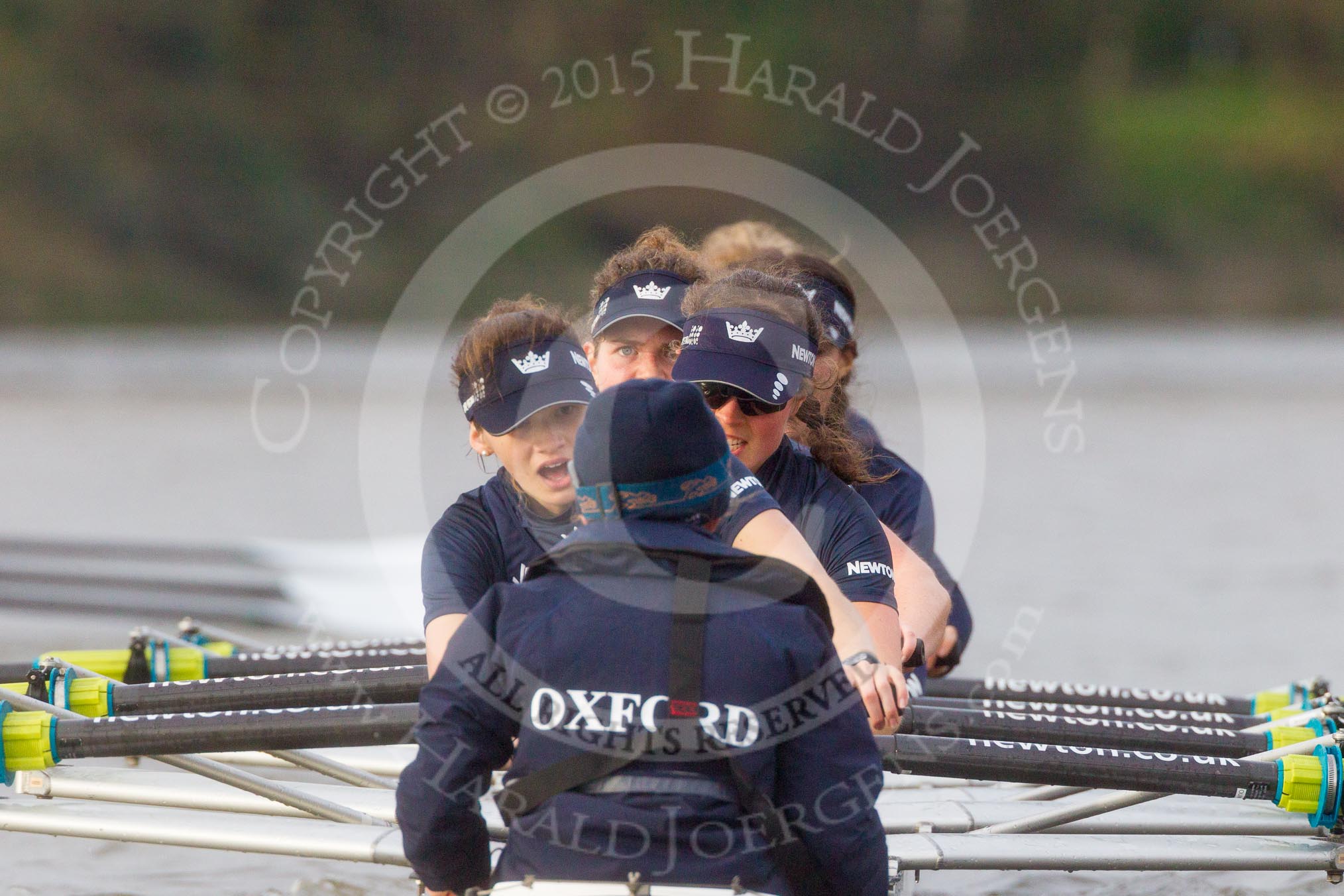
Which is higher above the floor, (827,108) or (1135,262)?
(827,108)

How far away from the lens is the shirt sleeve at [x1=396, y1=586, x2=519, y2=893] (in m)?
2.45

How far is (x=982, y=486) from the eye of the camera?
45.6 ft

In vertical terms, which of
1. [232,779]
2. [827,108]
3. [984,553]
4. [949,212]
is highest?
[827,108]

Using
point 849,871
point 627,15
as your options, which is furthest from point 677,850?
point 627,15

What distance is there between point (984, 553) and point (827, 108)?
97.7 ft

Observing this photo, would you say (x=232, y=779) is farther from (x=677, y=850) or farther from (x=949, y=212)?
(x=949, y=212)

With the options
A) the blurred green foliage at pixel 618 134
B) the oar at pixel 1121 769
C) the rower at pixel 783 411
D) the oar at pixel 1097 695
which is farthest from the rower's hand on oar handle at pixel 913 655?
the blurred green foliage at pixel 618 134

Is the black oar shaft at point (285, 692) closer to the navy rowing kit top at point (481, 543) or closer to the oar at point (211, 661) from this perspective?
the oar at point (211, 661)

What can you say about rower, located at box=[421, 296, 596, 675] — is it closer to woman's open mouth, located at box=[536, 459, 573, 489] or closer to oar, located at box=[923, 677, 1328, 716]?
woman's open mouth, located at box=[536, 459, 573, 489]

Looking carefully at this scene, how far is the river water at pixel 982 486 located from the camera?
766cm

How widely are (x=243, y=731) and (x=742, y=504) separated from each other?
57.1 inches

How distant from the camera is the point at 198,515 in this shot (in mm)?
12281

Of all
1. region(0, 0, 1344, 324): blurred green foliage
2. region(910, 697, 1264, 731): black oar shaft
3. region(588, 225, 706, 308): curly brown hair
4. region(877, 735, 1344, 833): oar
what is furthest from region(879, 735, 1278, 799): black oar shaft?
region(0, 0, 1344, 324): blurred green foliage

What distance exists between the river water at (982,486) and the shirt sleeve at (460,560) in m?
1.45
